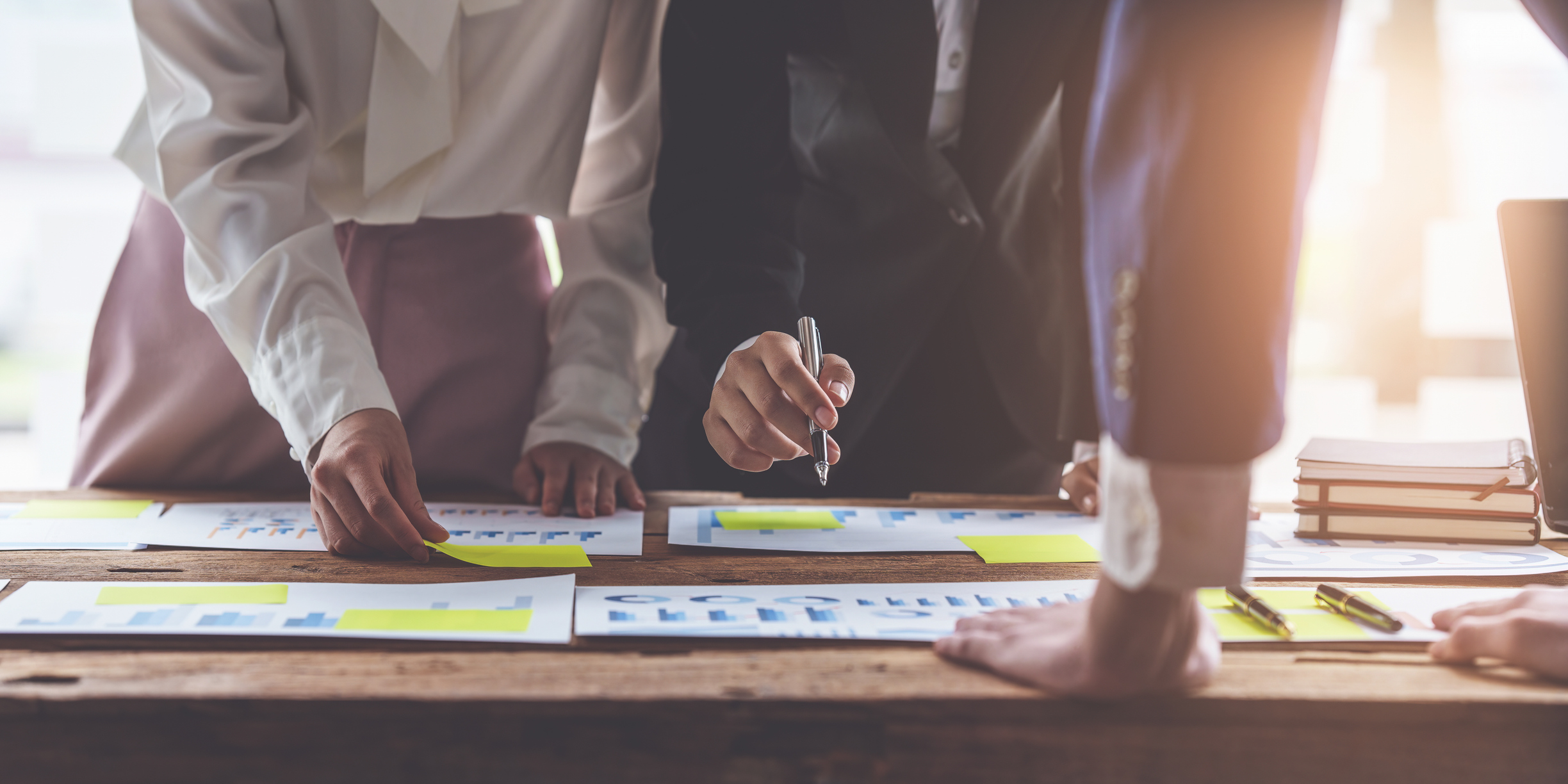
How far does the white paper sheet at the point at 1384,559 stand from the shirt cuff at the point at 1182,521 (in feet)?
1.48

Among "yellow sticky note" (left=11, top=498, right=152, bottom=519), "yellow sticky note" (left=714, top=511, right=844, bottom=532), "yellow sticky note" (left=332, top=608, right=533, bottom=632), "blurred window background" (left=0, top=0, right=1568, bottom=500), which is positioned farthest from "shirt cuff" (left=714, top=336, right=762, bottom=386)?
"blurred window background" (left=0, top=0, right=1568, bottom=500)

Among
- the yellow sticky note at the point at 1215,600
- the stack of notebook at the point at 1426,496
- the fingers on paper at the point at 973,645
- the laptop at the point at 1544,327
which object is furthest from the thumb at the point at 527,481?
the laptop at the point at 1544,327

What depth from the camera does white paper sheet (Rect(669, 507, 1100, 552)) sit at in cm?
103

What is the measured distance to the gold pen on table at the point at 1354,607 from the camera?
2.52ft

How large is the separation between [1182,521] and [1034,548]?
19.9 inches

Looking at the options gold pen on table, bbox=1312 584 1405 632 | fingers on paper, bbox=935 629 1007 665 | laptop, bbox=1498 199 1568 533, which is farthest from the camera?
laptop, bbox=1498 199 1568 533

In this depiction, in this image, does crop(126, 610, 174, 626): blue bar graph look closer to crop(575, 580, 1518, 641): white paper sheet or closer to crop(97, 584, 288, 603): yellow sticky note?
crop(97, 584, 288, 603): yellow sticky note

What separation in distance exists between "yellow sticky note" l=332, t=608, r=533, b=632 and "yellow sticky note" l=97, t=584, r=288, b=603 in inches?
3.6

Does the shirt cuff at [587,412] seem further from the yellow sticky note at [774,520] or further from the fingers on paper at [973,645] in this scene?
the fingers on paper at [973,645]

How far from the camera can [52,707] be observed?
586mm

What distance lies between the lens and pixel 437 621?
742 mm

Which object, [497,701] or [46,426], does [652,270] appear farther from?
[46,426]

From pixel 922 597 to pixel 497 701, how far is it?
15.8 inches

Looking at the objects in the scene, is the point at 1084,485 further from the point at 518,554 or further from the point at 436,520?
the point at 436,520
